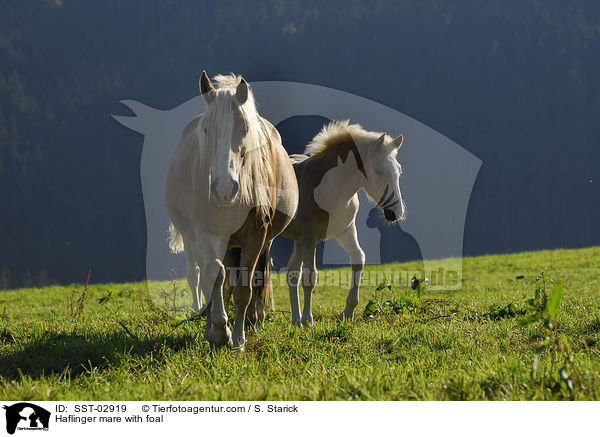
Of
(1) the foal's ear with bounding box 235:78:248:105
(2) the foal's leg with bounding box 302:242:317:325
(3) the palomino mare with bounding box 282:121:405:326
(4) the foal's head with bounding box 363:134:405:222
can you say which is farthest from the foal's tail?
(1) the foal's ear with bounding box 235:78:248:105

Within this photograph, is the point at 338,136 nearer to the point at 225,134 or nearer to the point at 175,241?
the point at 175,241

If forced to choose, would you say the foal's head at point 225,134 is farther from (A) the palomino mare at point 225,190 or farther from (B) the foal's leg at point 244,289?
(B) the foal's leg at point 244,289

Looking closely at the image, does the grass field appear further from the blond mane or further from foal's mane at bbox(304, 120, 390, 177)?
the blond mane

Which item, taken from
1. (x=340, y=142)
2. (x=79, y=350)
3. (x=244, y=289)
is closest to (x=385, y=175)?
(x=340, y=142)

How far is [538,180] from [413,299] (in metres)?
77.7

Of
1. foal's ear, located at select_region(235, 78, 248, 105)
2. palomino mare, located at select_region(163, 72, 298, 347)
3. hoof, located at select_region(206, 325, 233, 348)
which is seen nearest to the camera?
palomino mare, located at select_region(163, 72, 298, 347)

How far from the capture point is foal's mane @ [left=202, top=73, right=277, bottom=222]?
372cm

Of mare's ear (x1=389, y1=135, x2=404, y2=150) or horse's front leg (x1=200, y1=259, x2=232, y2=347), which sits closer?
horse's front leg (x1=200, y1=259, x2=232, y2=347)

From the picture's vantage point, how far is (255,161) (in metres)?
3.93

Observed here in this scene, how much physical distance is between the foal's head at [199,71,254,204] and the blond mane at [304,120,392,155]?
267 centimetres

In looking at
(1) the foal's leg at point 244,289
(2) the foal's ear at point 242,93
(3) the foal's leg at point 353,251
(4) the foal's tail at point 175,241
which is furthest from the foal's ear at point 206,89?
(4) the foal's tail at point 175,241

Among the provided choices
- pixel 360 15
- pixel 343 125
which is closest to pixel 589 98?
pixel 360 15

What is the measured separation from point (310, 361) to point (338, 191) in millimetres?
2822
